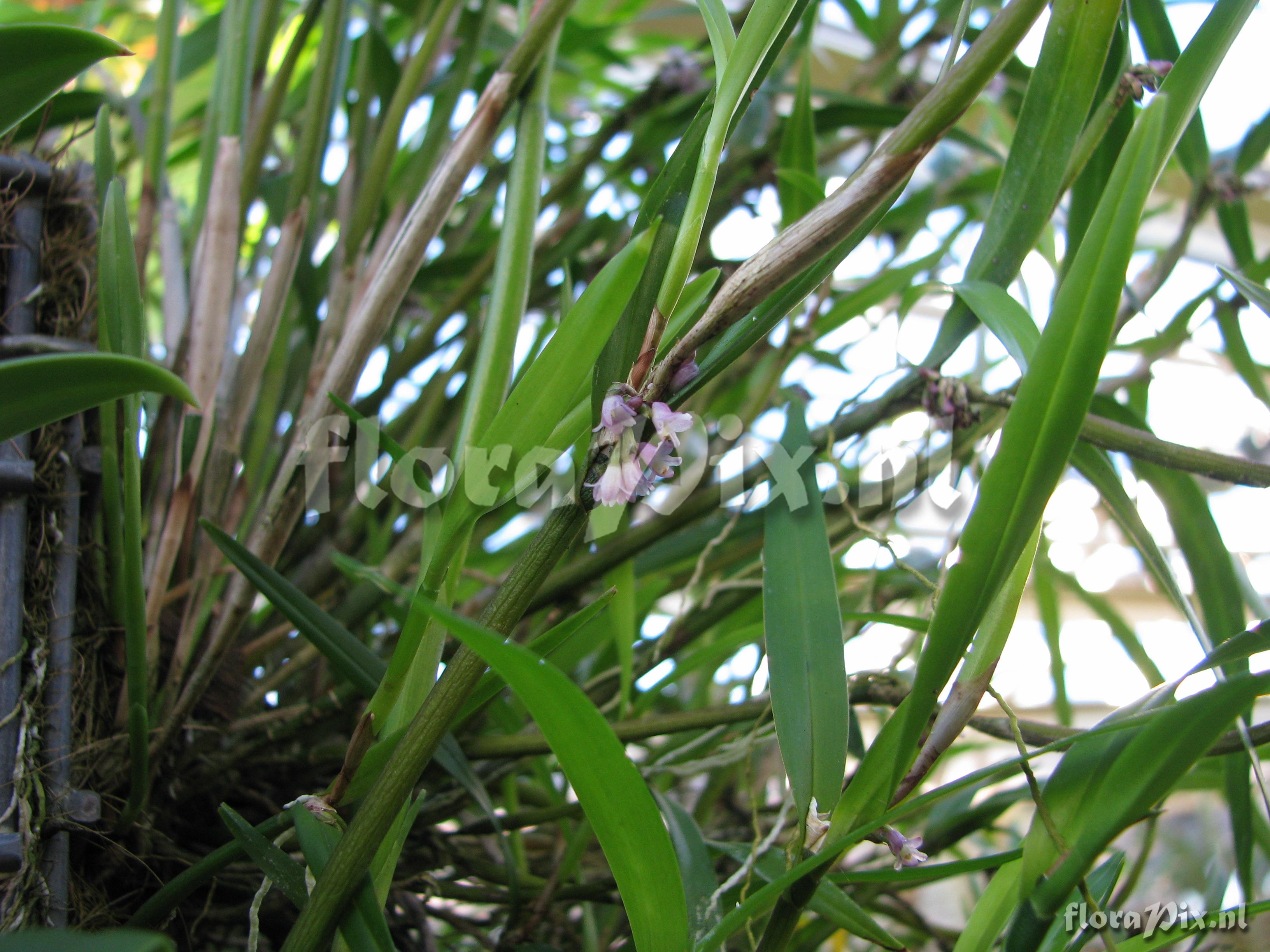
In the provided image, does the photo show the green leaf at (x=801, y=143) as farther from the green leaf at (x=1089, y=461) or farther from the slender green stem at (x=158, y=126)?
the slender green stem at (x=158, y=126)

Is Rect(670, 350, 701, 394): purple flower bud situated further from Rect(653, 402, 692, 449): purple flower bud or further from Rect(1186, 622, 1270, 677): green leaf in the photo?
Rect(1186, 622, 1270, 677): green leaf

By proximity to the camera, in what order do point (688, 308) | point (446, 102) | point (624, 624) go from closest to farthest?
point (688, 308) → point (624, 624) → point (446, 102)

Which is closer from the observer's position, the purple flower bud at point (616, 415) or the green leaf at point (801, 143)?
the purple flower bud at point (616, 415)

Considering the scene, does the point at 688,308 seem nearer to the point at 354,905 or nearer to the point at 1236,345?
the point at 354,905

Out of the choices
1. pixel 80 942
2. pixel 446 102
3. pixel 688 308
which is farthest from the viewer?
pixel 446 102

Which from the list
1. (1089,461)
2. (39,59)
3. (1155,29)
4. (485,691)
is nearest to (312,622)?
(485,691)

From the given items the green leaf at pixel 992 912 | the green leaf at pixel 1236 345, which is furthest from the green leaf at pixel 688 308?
the green leaf at pixel 1236 345

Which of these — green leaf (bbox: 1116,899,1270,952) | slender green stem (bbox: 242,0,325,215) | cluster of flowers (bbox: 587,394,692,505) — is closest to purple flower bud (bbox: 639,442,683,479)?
cluster of flowers (bbox: 587,394,692,505)
